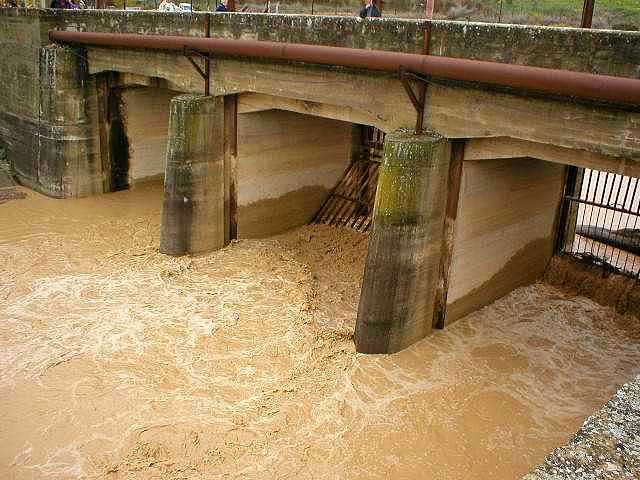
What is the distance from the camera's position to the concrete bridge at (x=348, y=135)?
24.1 ft

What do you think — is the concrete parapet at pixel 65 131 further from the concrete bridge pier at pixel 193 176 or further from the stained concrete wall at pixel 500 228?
the stained concrete wall at pixel 500 228

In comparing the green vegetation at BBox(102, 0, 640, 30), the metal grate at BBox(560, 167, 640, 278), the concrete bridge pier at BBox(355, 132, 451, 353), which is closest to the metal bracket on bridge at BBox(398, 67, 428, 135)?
the concrete bridge pier at BBox(355, 132, 451, 353)

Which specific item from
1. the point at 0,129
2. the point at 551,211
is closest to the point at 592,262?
the point at 551,211

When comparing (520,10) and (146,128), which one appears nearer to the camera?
(520,10)

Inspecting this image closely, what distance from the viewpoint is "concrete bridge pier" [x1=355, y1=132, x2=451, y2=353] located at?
8172 millimetres

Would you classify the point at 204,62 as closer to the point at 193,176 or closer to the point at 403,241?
the point at 193,176

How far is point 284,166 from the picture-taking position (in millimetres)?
12711

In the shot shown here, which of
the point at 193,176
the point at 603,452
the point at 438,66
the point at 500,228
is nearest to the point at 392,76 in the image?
the point at 438,66

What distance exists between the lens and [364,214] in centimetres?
1373

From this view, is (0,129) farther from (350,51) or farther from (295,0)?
(350,51)

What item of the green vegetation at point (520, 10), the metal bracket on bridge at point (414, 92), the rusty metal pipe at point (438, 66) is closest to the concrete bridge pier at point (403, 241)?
the metal bracket on bridge at point (414, 92)

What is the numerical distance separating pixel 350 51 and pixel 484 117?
2.14 metres

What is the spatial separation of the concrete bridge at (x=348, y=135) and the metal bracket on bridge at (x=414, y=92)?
4 centimetres

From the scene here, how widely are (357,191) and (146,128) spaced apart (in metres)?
5.91
